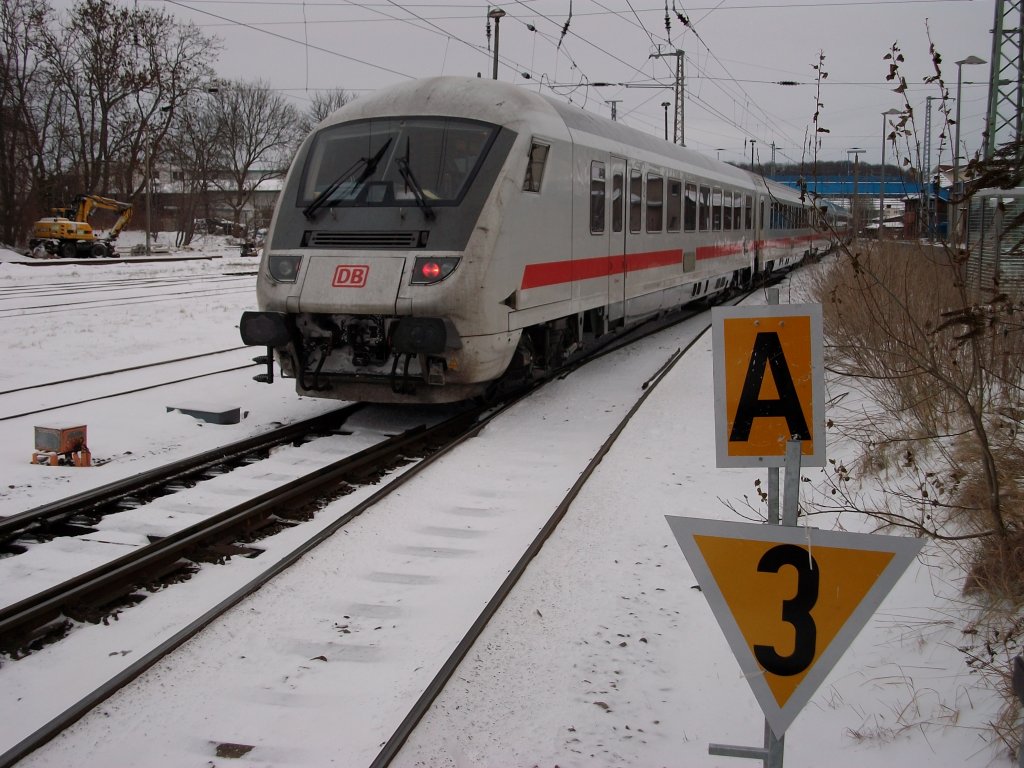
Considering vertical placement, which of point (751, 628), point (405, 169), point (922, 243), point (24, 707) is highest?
point (405, 169)

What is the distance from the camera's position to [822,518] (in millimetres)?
5848

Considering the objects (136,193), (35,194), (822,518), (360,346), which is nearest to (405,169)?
(360,346)

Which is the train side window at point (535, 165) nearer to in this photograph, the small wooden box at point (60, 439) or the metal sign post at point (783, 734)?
the small wooden box at point (60, 439)

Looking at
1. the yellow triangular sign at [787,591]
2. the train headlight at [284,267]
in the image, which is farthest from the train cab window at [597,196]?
the yellow triangular sign at [787,591]

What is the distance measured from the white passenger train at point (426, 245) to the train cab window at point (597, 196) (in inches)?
14.5

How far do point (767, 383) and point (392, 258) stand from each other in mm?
5444

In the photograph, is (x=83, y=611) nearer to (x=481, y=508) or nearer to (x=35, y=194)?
(x=481, y=508)

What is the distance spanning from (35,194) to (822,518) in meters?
50.9

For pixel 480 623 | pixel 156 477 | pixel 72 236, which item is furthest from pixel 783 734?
pixel 72 236

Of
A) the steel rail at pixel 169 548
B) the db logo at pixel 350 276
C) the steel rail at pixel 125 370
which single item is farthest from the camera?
the steel rail at pixel 125 370

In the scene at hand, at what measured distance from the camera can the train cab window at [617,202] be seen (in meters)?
10.8

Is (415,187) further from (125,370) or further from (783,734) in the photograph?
(783,734)

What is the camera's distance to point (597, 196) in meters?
10.3

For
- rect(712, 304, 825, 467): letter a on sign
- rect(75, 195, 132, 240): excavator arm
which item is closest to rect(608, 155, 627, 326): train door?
rect(712, 304, 825, 467): letter a on sign
